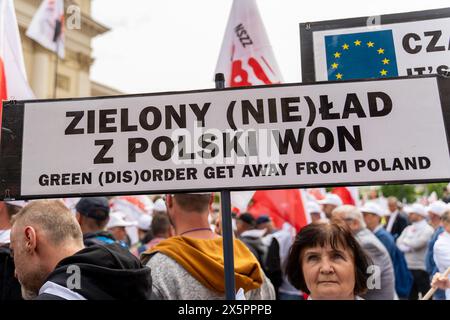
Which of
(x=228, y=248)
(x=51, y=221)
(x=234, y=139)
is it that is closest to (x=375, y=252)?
(x=228, y=248)

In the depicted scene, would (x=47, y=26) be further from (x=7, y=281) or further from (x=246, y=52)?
(x=7, y=281)

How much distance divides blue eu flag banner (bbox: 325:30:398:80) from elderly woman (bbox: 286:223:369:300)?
2.76 ft

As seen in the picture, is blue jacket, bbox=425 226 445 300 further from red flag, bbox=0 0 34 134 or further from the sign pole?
red flag, bbox=0 0 34 134

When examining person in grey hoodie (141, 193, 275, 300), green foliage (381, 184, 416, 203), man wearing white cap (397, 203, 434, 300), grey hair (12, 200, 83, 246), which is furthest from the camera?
green foliage (381, 184, 416, 203)

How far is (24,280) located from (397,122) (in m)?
1.93

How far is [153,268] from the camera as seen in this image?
2.48m

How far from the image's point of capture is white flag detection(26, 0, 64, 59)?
341 inches

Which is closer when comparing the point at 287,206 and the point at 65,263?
the point at 65,263

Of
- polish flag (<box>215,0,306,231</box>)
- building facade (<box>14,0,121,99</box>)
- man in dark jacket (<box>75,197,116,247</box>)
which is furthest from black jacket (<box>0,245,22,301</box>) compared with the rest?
building facade (<box>14,0,121,99</box>)

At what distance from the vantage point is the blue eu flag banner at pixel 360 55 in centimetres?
229

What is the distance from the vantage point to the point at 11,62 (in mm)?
3283

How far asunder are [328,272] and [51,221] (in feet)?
4.80

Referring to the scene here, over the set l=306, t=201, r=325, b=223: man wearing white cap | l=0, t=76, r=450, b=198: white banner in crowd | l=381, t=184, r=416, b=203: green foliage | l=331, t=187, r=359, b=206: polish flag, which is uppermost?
l=381, t=184, r=416, b=203: green foliage
